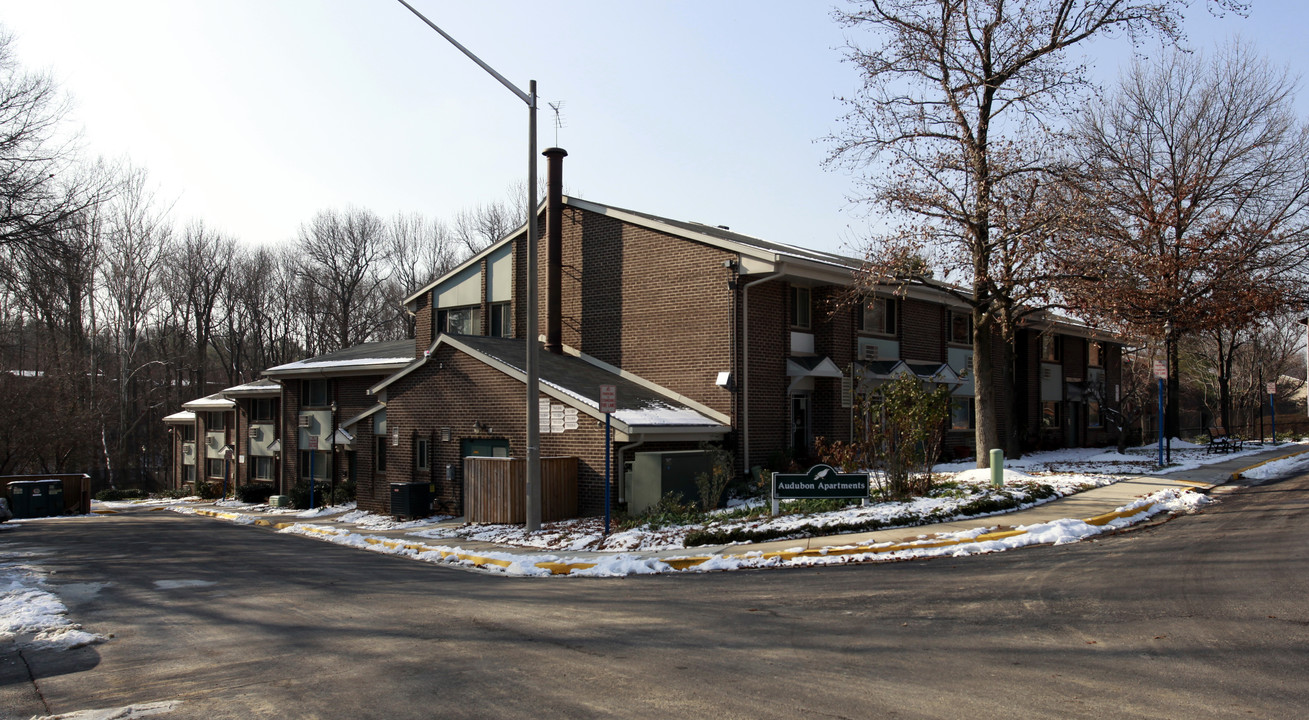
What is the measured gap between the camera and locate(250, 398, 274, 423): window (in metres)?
39.8

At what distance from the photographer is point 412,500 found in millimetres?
23797

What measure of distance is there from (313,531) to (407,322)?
37.2 m

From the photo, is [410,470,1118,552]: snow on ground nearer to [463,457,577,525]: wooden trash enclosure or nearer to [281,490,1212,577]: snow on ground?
[463,457,577,525]: wooden trash enclosure

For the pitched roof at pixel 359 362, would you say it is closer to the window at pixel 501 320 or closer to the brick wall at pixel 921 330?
the window at pixel 501 320

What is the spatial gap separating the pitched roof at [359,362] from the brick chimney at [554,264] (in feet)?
25.0

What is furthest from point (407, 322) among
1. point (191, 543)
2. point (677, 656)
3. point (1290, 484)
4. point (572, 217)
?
point (677, 656)

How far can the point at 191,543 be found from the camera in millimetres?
19906

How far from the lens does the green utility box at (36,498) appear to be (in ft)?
101

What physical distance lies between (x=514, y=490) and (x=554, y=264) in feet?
27.7

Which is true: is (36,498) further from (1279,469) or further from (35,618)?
(1279,469)

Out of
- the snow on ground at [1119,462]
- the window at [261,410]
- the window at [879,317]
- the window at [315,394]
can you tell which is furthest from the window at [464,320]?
the snow on ground at [1119,462]

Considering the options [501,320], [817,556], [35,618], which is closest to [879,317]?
[501,320]

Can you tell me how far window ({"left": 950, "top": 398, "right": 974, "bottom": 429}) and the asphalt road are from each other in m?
17.3

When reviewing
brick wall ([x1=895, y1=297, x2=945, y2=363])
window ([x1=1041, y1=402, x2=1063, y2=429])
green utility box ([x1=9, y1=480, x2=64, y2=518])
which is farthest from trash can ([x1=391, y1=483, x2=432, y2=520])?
window ([x1=1041, y1=402, x2=1063, y2=429])
